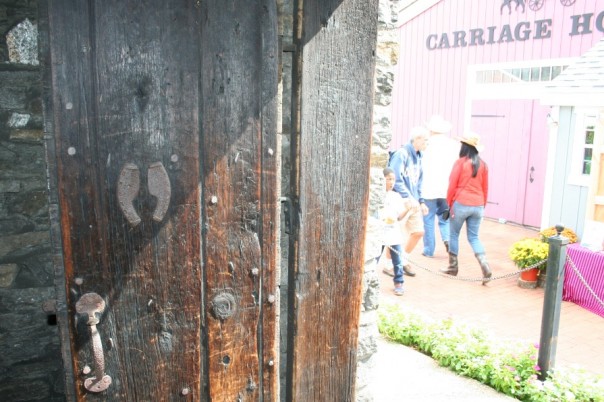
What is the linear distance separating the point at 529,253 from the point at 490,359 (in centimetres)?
282

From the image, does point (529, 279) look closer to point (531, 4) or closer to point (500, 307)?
point (500, 307)

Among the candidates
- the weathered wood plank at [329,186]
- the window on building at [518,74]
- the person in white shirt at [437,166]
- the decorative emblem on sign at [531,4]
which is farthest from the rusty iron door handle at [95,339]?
the decorative emblem on sign at [531,4]

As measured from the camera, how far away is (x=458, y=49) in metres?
10.9

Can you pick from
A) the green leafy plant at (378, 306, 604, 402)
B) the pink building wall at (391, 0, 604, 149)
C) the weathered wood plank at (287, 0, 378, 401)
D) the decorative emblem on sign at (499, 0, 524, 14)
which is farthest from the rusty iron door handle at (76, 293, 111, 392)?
the decorative emblem on sign at (499, 0, 524, 14)

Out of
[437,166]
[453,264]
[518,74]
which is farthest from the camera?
[518,74]

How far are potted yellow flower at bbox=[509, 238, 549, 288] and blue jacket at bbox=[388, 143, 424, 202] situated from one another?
132 cm

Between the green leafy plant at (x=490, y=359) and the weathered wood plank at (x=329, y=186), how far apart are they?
7.76 feet

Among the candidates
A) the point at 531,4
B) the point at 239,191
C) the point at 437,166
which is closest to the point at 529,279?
the point at 437,166

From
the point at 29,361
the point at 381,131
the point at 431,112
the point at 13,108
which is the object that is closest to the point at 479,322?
the point at 381,131

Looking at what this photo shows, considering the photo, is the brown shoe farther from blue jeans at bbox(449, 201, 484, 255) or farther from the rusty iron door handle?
the rusty iron door handle

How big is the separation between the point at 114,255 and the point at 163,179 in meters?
0.23

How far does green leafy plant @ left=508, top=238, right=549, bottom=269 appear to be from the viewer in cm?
625

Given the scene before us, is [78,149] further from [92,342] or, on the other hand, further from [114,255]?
[92,342]

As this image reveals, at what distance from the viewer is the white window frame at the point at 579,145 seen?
7963mm
